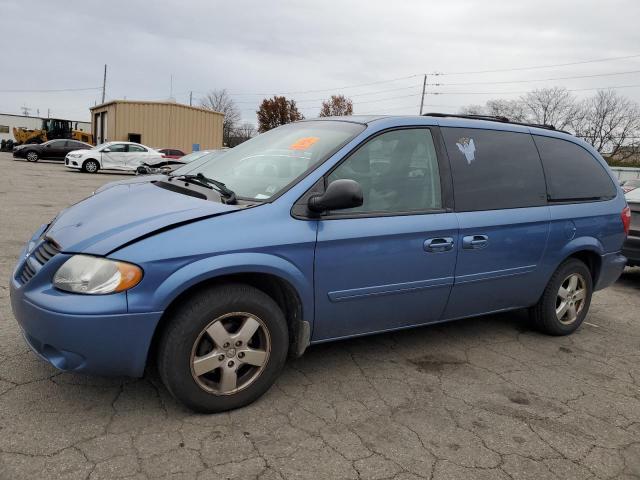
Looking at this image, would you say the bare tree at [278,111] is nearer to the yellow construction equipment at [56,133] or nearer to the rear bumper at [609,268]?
the yellow construction equipment at [56,133]

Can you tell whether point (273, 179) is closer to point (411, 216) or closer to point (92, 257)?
point (411, 216)

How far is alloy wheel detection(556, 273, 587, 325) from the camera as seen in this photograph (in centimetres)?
432

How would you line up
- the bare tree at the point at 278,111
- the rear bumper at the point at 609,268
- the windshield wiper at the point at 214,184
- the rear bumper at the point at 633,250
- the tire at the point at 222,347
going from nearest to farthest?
the tire at the point at 222,347 → the windshield wiper at the point at 214,184 → the rear bumper at the point at 609,268 → the rear bumper at the point at 633,250 → the bare tree at the point at 278,111

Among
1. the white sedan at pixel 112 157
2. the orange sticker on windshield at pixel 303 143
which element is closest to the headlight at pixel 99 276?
the orange sticker on windshield at pixel 303 143

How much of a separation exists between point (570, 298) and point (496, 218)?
130cm

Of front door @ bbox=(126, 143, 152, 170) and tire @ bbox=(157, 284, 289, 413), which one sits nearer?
tire @ bbox=(157, 284, 289, 413)

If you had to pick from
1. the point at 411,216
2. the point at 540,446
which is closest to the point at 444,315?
the point at 411,216

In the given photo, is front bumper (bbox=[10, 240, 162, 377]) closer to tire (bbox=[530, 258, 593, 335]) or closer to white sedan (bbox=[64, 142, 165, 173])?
tire (bbox=[530, 258, 593, 335])

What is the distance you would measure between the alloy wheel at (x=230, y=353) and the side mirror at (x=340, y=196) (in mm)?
718

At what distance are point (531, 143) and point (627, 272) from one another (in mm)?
4655

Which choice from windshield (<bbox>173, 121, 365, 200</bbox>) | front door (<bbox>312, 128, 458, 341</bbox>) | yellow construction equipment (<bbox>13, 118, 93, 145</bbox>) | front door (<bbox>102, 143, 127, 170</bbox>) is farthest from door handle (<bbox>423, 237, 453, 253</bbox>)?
yellow construction equipment (<bbox>13, 118, 93, 145</bbox>)

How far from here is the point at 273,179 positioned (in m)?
3.16

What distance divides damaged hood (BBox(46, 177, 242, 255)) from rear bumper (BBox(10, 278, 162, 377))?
0.32 meters

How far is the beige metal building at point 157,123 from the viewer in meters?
32.9
